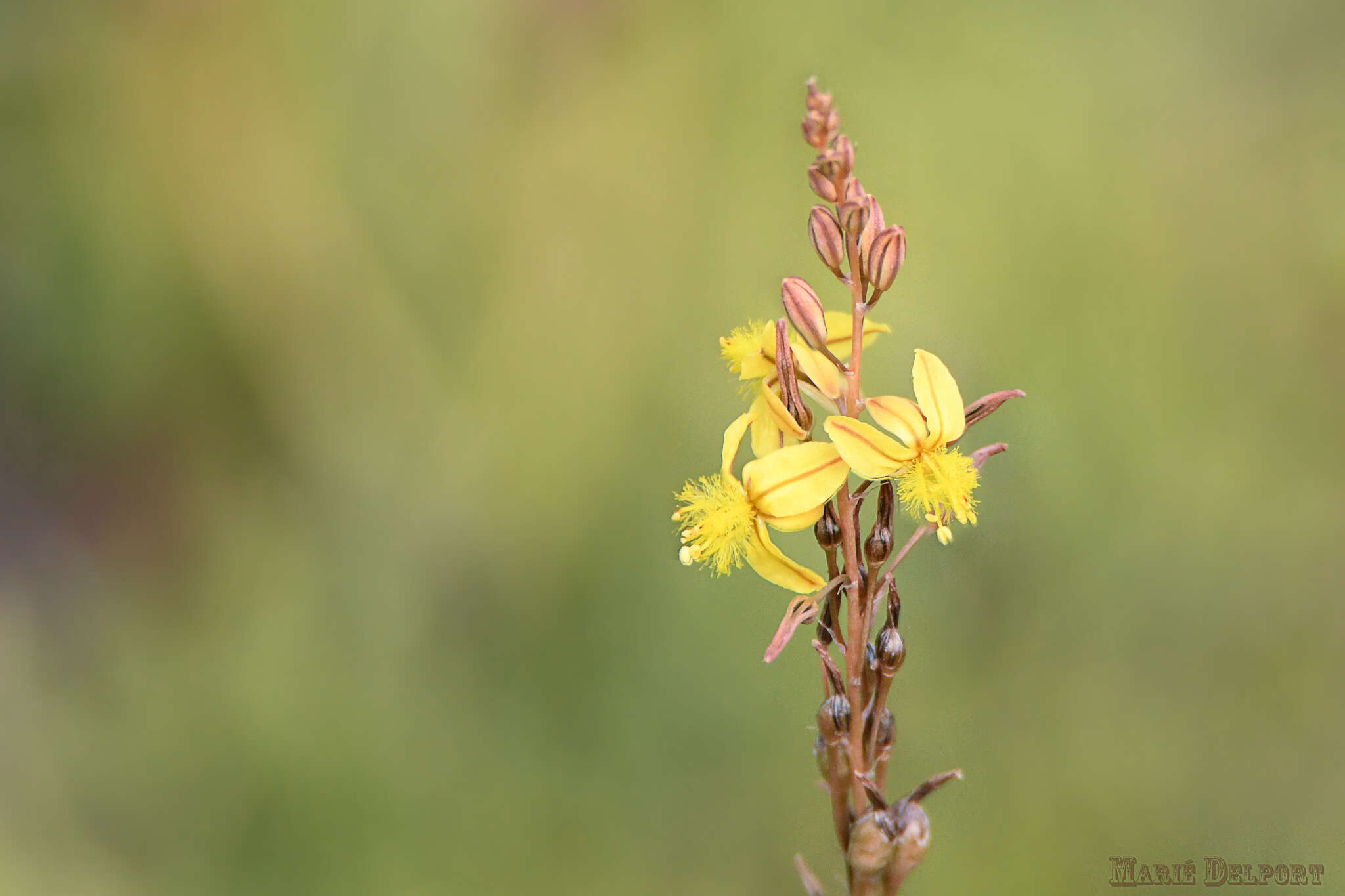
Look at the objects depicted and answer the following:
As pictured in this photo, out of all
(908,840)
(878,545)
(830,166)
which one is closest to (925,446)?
(878,545)

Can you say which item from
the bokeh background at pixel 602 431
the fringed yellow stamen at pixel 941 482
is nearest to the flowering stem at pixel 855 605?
the fringed yellow stamen at pixel 941 482

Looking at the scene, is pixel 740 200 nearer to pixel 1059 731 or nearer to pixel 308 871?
pixel 1059 731

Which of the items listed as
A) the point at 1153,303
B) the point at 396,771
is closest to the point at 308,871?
the point at 396,771

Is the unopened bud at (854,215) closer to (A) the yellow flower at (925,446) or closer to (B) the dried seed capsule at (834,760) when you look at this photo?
(A) the yellow flower at (925,446)

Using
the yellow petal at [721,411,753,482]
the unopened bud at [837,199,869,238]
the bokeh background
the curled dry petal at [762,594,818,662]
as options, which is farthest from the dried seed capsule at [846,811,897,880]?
the bokeh background

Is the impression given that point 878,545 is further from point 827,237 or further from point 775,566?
point 827,237

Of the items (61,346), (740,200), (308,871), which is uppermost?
(740,200)
